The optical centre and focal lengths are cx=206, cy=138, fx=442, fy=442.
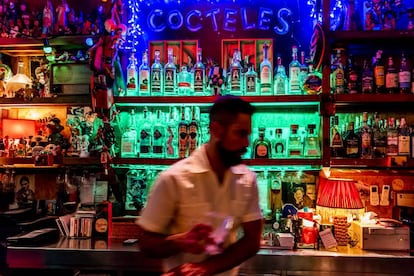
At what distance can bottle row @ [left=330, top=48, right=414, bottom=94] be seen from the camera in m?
2.97

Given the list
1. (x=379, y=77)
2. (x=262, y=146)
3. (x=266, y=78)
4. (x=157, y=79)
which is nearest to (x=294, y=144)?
(x=262, y=146)

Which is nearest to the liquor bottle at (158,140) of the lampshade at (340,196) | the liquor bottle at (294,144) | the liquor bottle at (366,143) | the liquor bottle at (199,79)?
the liquor bottle at (199,79)

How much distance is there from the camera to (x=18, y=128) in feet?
11.4

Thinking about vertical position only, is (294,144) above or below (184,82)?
below

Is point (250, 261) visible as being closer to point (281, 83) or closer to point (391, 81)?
point (281, 83)

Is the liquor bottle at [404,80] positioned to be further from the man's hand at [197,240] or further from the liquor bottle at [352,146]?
the man's hand at [197,240]

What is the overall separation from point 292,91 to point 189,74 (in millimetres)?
744

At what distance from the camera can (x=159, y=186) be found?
4.66ft

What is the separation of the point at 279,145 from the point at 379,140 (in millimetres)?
677

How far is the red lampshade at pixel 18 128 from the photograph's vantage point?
345cm

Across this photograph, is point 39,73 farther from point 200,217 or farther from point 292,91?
point 200,217

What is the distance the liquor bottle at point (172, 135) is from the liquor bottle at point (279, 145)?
2.32ft

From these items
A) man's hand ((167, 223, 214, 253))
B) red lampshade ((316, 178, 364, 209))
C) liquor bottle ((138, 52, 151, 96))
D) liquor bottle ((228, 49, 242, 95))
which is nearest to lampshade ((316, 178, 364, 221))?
red lampshade ((316, 178, 364, 209))

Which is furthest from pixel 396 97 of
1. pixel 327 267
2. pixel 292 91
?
pixel 327 267
